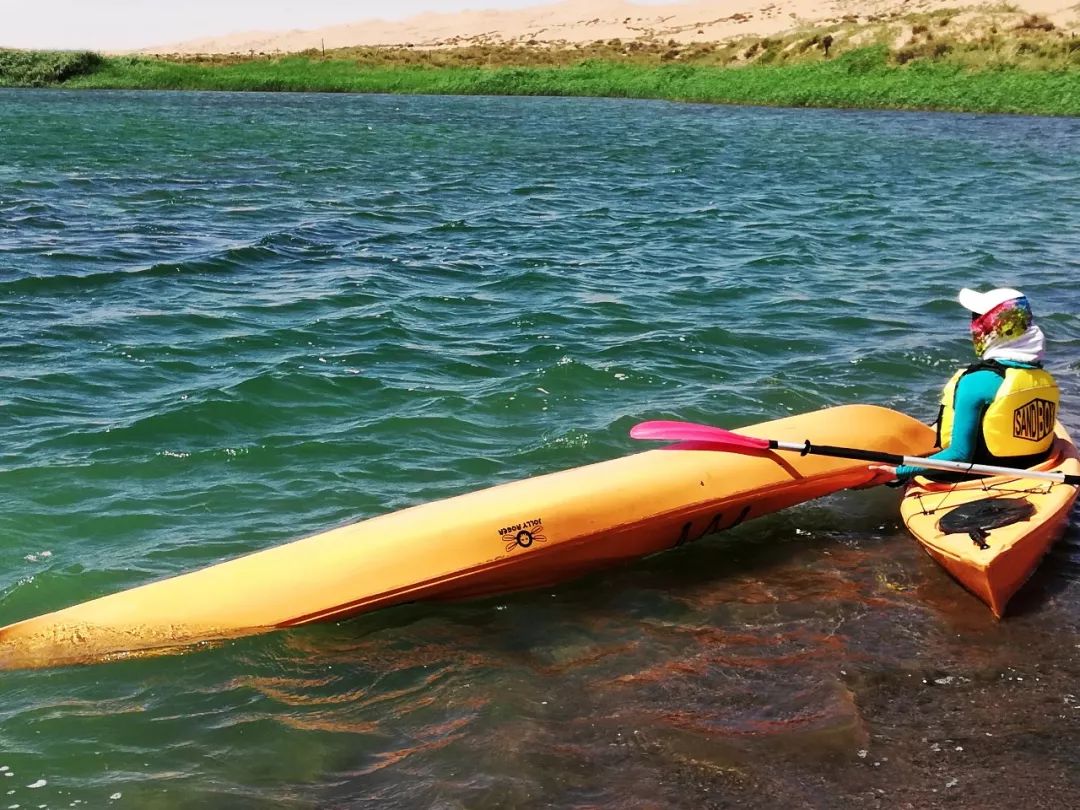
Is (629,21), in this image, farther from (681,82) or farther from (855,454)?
(855,454)

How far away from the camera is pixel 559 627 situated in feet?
15.1

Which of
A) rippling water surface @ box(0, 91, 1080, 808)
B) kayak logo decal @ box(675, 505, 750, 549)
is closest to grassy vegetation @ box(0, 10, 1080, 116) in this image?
rippling water surface @ box(0, 91, 1080, 808)

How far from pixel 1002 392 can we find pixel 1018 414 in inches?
5.7

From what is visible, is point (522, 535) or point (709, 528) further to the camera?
point (709, 528)

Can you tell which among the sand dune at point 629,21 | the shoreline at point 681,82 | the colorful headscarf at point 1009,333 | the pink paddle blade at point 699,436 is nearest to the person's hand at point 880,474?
the pink paddle blade at point 699,436

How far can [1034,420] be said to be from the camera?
17.1 feet

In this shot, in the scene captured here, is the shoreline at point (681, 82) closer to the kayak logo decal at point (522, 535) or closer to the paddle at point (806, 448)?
the paddle at point (806, 448)

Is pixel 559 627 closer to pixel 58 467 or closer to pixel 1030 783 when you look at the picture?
pixel 1030 783

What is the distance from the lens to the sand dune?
50.5m

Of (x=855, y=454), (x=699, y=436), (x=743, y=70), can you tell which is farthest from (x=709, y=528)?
(x=743, y=70)

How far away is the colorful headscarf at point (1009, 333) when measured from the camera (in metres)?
5.06

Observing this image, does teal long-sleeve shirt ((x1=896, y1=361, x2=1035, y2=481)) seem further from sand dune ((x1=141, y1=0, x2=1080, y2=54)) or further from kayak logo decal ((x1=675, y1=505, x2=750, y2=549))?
sand dune ((x1=141, y1=0, x2=1080, y2=54))

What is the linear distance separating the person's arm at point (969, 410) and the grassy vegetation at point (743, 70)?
92.2 ft

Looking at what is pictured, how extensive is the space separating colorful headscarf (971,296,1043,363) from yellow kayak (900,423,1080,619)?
1.97 feet
